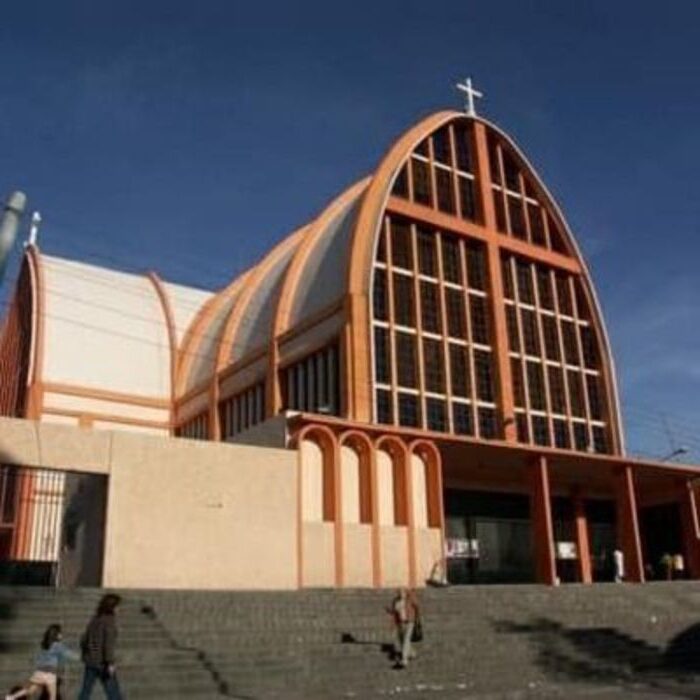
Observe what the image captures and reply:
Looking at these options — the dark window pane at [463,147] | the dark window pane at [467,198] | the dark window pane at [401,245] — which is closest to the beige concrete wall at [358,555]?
the dark window pane at [401,245]

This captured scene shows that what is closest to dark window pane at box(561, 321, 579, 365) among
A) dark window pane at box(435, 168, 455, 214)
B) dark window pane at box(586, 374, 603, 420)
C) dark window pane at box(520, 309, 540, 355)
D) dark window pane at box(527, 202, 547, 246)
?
dark window pane at box(586, 374, 603, 420)

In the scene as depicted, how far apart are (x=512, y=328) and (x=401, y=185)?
678 cm

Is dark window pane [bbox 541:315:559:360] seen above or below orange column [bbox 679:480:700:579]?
above

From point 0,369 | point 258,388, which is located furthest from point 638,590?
point 0,369

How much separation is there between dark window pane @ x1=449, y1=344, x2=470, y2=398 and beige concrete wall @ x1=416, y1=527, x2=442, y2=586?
22.3ft

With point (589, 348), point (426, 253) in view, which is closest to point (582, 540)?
point (589, 348)

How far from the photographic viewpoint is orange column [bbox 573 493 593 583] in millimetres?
31469

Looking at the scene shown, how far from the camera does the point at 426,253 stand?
32406 mm

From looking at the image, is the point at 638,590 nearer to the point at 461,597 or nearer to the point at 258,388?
A: the point at 461,597

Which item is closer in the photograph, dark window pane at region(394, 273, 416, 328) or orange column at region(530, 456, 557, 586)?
orange column at region(530, 456, 557, 586)

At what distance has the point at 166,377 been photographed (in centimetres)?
4169

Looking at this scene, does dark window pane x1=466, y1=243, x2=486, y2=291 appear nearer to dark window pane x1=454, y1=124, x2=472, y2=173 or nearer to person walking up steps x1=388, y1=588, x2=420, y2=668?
dark window pane x1=454, y1=124, x2=472, y2=173

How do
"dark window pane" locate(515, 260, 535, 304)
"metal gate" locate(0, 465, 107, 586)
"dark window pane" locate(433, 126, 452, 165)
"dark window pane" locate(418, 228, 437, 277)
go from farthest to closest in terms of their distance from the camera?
"dark window pane" locate(515, 260, 535, 304)
"dark window pane" locate(433, 126, 452, 165)
"dark window pane" locate(418, 228, 437, 277)
"metal gate" locate(0, 465, 107, 586)

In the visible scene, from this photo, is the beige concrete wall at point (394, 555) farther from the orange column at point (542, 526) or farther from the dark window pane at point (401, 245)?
the dark window pane at point (401, 245)
